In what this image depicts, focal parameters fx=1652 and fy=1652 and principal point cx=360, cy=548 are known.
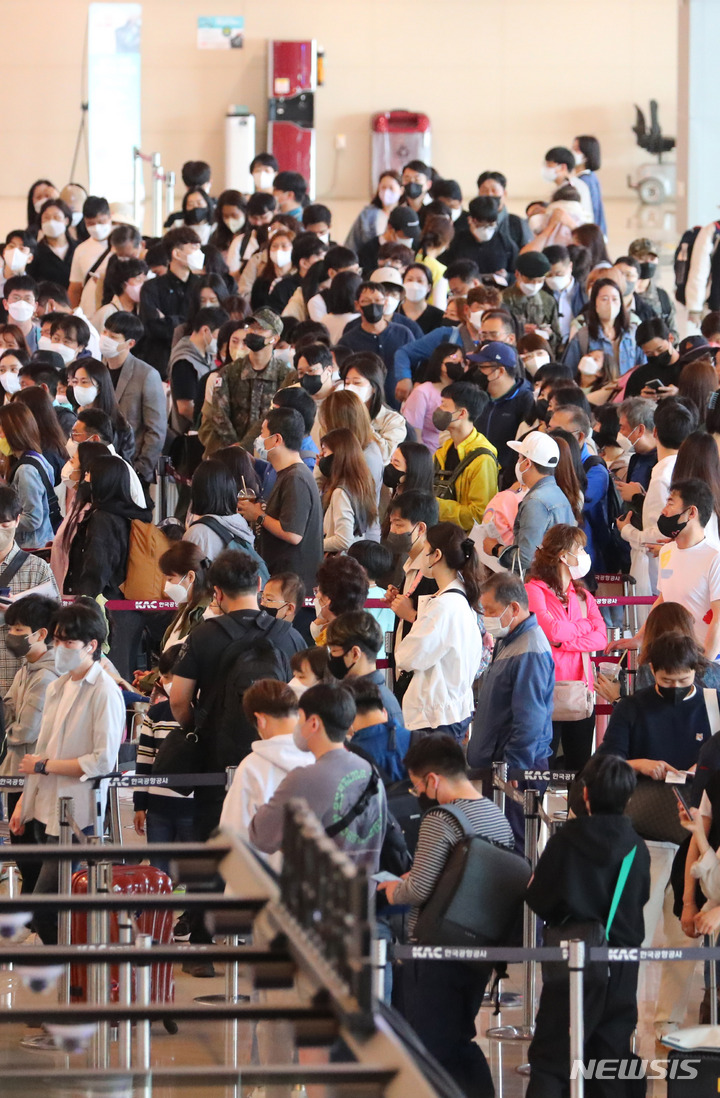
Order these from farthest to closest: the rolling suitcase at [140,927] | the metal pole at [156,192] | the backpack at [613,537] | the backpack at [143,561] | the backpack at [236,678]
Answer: the metal pole at [156,192]
the backpack at [613,537]
the backpack at [143,561]
the backpack at [236,678]
the rolling suitcase at [140,927]

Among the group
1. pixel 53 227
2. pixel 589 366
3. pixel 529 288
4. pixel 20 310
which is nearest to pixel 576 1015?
pixel 589 366

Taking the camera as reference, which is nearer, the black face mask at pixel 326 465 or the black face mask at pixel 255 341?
the black face mask at pixel 326 465

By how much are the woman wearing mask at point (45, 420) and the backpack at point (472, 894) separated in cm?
496

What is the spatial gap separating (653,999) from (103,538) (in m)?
3.61

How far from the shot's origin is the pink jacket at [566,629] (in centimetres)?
704

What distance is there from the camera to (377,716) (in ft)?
18.1

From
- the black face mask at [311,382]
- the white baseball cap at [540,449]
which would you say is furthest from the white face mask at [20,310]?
the white baseball cap at [540,449]

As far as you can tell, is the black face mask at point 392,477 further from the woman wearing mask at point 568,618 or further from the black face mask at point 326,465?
the woman wearing mask at point 568,618

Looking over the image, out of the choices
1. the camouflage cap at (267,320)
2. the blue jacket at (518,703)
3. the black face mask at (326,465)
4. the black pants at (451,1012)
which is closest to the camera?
the black pants at (451,1012)

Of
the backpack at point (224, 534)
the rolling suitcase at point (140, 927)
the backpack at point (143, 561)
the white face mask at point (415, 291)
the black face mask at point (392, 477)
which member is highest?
the white face mask at point (415, 291)

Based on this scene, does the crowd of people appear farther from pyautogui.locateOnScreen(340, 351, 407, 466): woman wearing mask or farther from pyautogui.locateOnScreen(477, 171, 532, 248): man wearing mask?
pyautogui.locateOnScreen(477, 171, 532, 248): man wearing mask

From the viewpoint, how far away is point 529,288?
1168 cm

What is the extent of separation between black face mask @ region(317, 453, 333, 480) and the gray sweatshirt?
3.48 m

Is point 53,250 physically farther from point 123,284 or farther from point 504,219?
point 504,219
